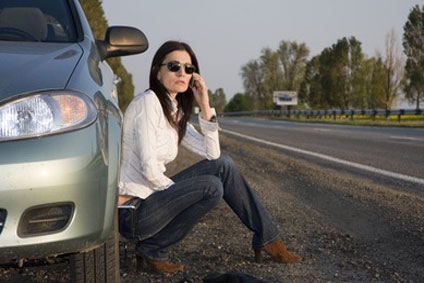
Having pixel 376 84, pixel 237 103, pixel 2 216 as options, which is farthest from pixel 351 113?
pixel 237 103

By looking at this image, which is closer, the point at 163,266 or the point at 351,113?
the point at 163,266

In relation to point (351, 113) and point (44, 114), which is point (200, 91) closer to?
point (44, 114)

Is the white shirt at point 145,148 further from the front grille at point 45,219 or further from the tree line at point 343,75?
the tree line at point 343,75

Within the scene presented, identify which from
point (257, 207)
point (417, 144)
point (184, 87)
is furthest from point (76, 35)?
point (417, 144)

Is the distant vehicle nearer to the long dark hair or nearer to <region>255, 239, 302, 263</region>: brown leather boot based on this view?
the long dark hair

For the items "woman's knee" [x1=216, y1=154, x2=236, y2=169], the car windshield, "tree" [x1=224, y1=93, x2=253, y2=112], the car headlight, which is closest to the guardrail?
"woman's knee" [x1=216, y1=154, x2=236, y2=169]

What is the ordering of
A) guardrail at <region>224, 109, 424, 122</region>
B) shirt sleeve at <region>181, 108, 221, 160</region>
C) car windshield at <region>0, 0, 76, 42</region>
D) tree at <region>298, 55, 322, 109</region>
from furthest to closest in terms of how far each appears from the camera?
tree at <region>298, 55, 322, 109</region> < guardrail at <region>224, 109, 424, 122</region> < shirt sleeve at <region>181, 108, 221, 160</region> < car windshield at <region>0, 0, 76, 42</region>

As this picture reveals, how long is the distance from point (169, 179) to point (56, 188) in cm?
132

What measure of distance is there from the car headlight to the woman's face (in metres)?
1.28

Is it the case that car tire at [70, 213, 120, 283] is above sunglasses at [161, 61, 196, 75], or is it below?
below

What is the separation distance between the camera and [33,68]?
203 cm

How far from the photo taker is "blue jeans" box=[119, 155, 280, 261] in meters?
2.96

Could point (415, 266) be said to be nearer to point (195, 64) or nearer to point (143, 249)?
point (143, 249)

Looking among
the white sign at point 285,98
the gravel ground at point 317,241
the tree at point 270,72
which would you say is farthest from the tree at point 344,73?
the gravel ground at point 317,241
